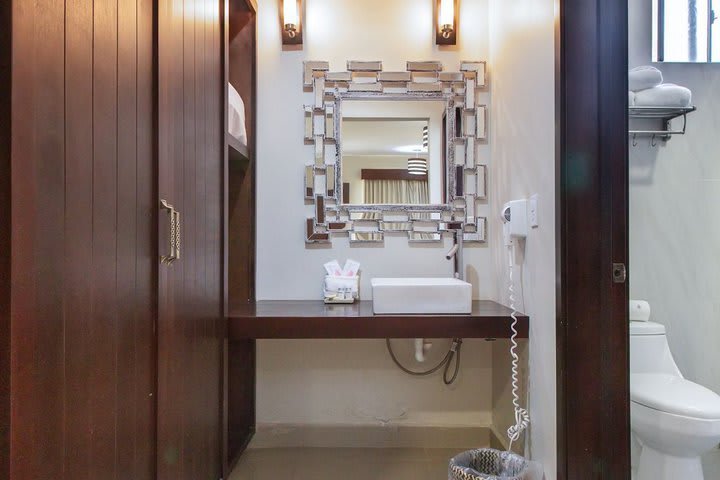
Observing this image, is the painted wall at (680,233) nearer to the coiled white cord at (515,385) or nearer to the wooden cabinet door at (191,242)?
the coiled white cord at (515,385)

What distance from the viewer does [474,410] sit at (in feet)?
7.98

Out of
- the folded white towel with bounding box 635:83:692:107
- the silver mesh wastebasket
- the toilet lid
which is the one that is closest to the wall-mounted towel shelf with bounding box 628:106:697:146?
the folded white towel with bounding box 635:83:692:107

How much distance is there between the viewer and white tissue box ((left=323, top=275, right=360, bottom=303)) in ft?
7.32

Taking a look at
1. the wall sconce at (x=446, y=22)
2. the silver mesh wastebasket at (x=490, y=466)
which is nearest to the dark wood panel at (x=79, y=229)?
the silver mesh wastebasket at (x=490, y=466)

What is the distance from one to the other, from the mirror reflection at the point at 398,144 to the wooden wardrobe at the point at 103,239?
93cm

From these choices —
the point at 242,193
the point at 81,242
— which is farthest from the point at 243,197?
the point at 81,242

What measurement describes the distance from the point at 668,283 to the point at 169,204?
2302mm

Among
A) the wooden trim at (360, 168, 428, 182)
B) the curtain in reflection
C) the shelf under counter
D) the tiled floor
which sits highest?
the wooden trim at (360, 168, 428, 182)

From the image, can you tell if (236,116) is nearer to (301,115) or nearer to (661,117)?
(301,115)

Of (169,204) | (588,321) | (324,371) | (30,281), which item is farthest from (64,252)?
(324,371)

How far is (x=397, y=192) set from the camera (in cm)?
238

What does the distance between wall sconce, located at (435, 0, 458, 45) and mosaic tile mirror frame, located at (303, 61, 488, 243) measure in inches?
5.3

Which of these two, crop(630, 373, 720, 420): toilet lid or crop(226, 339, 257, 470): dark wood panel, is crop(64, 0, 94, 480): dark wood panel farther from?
crop(630, 373, 720, 420): toilet lid

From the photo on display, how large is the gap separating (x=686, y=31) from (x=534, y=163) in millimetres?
1349
